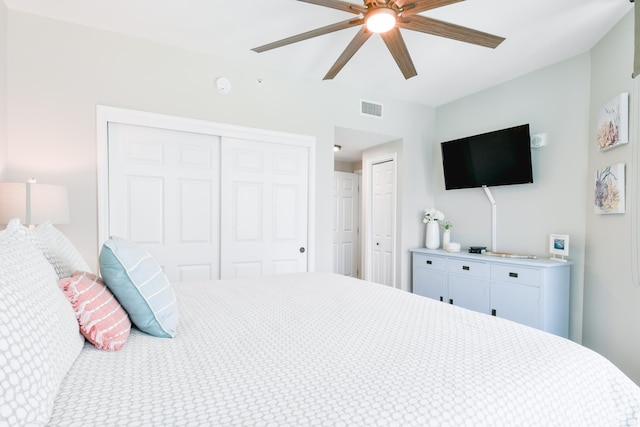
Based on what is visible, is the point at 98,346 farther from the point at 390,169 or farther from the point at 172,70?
the point at 390,169

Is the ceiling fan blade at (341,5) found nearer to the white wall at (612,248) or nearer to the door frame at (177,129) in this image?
the door frame at (177,129)

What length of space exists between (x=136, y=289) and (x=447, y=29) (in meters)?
2.11

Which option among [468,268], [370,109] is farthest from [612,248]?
[370,109]

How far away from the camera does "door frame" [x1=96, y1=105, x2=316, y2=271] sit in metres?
2.49

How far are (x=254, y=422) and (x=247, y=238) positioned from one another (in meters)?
2.57

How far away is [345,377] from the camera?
2.62 feet

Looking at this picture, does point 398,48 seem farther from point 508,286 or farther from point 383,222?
point 383,222

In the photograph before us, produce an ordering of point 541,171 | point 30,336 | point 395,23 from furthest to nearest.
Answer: point 541,171, point 395,23, point 30,336

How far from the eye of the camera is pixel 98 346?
93 cm

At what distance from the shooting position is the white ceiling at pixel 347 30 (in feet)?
7.24

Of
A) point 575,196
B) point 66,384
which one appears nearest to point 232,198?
point 66,384

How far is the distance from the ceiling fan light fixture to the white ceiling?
0.57 m

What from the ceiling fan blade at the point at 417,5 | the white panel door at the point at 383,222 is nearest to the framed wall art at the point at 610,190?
the ceiling fan blade at the point at 417,5

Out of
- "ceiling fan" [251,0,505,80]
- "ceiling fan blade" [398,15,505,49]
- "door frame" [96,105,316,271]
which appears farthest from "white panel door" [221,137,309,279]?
"ceiling fan blade" [398,15,505,49]
